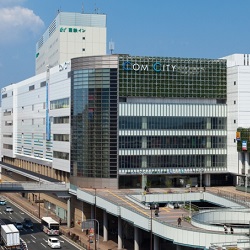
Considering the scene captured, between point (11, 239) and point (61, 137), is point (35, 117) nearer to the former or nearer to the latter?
point (61, 137)

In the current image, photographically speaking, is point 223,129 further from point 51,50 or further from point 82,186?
point 51,50

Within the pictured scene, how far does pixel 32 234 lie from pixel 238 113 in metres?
48.1

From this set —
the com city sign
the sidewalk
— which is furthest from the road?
the com city sign

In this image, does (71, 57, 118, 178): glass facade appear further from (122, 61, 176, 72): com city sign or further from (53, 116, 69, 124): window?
(53, 116, 69, 124): window

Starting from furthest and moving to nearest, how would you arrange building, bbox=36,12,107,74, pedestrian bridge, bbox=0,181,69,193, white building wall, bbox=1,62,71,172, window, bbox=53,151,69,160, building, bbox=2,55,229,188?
building, bbox=36,12,107,74
white building wall, bbox=1,62,71,172
window, bbox=53,151,69,160
building, bbox=2,55,229,188
pedestrian bridge, bbox=0,181,69,193

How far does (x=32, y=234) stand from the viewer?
10712cm

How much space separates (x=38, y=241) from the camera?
9981 cm

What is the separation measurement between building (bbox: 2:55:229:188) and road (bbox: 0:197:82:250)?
13878mm

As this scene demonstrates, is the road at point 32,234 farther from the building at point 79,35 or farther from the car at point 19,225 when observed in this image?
the building at point 79,35

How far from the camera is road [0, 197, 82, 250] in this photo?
95250 millimetres

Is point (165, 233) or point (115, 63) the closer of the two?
point (165, 233)

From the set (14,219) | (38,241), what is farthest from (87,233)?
(14,219)

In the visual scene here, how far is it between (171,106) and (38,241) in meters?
38.7

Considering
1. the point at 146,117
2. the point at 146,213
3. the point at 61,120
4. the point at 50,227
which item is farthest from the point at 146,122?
the point at 146,213
